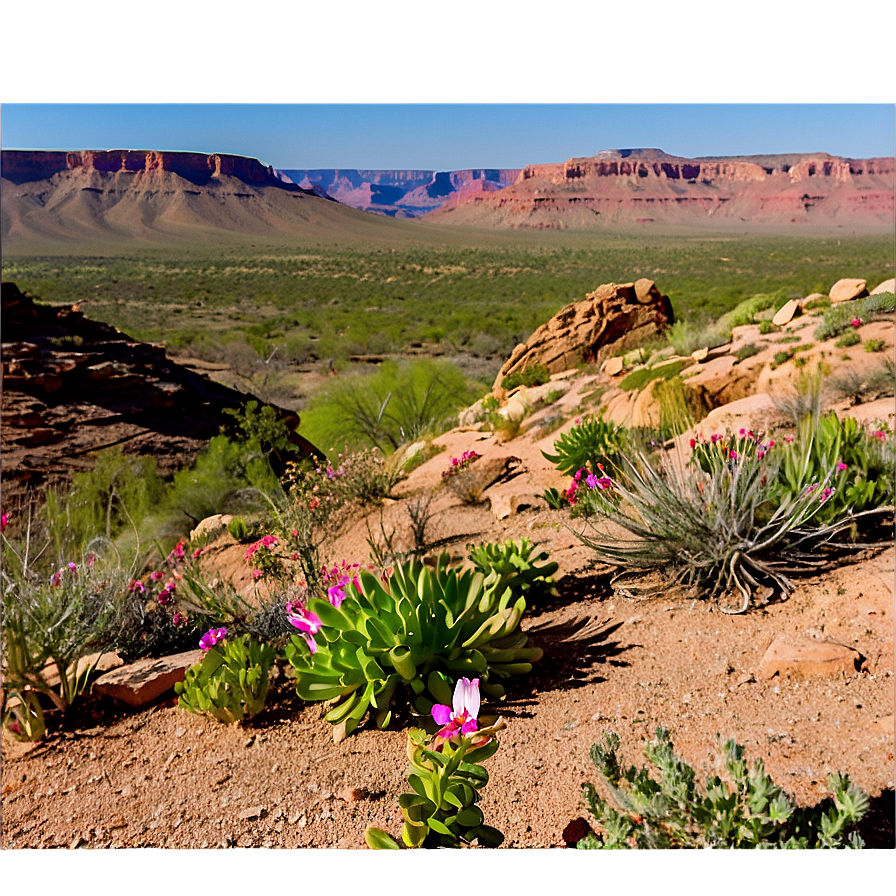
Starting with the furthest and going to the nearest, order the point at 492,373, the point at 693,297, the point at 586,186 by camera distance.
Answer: the point at 586,186 < the point at 693,297 < the point at 492,373

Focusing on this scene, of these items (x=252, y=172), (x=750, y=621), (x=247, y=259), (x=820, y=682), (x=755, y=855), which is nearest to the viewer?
(x=755, y=855)

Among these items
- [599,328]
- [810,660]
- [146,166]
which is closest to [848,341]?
[599,328]

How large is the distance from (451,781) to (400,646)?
0.88 metres

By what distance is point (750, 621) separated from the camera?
3055mm

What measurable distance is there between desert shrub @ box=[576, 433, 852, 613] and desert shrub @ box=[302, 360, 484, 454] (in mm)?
7887

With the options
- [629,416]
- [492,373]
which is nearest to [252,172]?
[492,373]

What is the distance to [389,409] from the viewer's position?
13.8m

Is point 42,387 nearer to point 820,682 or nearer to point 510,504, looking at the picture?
point 510,504

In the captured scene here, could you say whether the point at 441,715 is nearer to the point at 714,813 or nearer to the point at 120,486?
the point at 714,813

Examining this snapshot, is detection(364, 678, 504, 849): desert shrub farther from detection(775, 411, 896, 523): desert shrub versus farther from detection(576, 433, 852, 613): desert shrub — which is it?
detection(775, 411, 896, 523): desert shrub

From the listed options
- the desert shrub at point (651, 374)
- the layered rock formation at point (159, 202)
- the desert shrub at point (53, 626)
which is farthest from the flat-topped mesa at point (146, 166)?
the desert shrub at point (53, 626)

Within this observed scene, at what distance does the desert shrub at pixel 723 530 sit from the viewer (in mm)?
3295

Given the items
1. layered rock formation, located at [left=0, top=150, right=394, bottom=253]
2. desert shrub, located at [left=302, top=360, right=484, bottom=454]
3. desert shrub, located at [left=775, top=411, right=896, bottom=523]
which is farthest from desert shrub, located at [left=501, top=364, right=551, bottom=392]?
layered rock formation, located at [left=0, top=150, right=394, bottom=253]

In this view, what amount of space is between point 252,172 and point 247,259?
53.9ft
